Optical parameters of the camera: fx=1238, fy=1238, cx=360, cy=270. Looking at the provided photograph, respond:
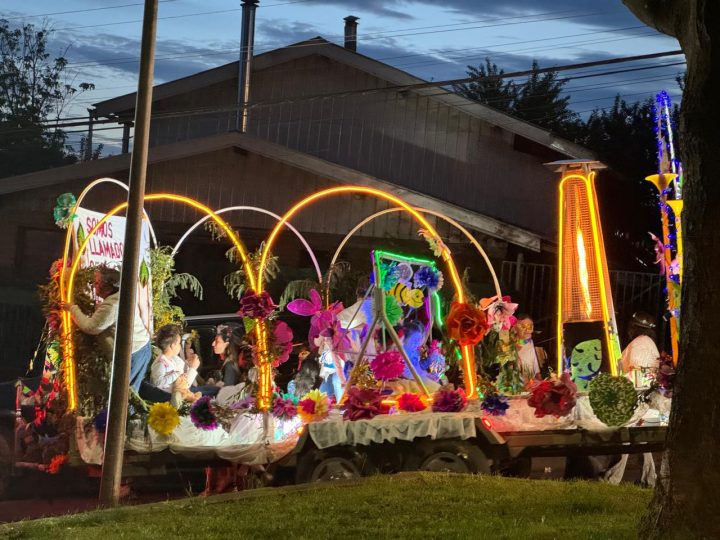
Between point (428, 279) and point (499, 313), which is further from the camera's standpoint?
point (428, 279)

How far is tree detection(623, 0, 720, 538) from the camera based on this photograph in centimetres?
732

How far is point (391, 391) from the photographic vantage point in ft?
40.2

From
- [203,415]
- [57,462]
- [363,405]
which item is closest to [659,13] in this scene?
[363,405]

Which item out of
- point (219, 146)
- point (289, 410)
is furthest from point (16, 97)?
point (289, 410)

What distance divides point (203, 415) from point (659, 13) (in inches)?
237

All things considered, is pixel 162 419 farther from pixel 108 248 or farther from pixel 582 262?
pixel 582 262

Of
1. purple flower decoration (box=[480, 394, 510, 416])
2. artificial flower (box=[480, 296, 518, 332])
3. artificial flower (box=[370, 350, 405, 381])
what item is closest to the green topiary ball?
purple flower decoration (box=[480, 394, 510, 416])

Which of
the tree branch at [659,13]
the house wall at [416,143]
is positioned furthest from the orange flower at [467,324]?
the house wall at [416,143]

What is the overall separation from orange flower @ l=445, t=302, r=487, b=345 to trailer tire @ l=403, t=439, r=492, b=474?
123 cm

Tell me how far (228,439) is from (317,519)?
3245 mm

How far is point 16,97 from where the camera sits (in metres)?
38.9

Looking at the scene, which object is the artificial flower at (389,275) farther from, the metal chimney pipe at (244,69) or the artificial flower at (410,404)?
the metal chimney pipe at (244,69)

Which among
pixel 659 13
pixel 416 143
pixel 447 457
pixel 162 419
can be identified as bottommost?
pixel 447 457

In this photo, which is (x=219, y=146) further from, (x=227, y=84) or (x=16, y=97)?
(x=16, y=97)
